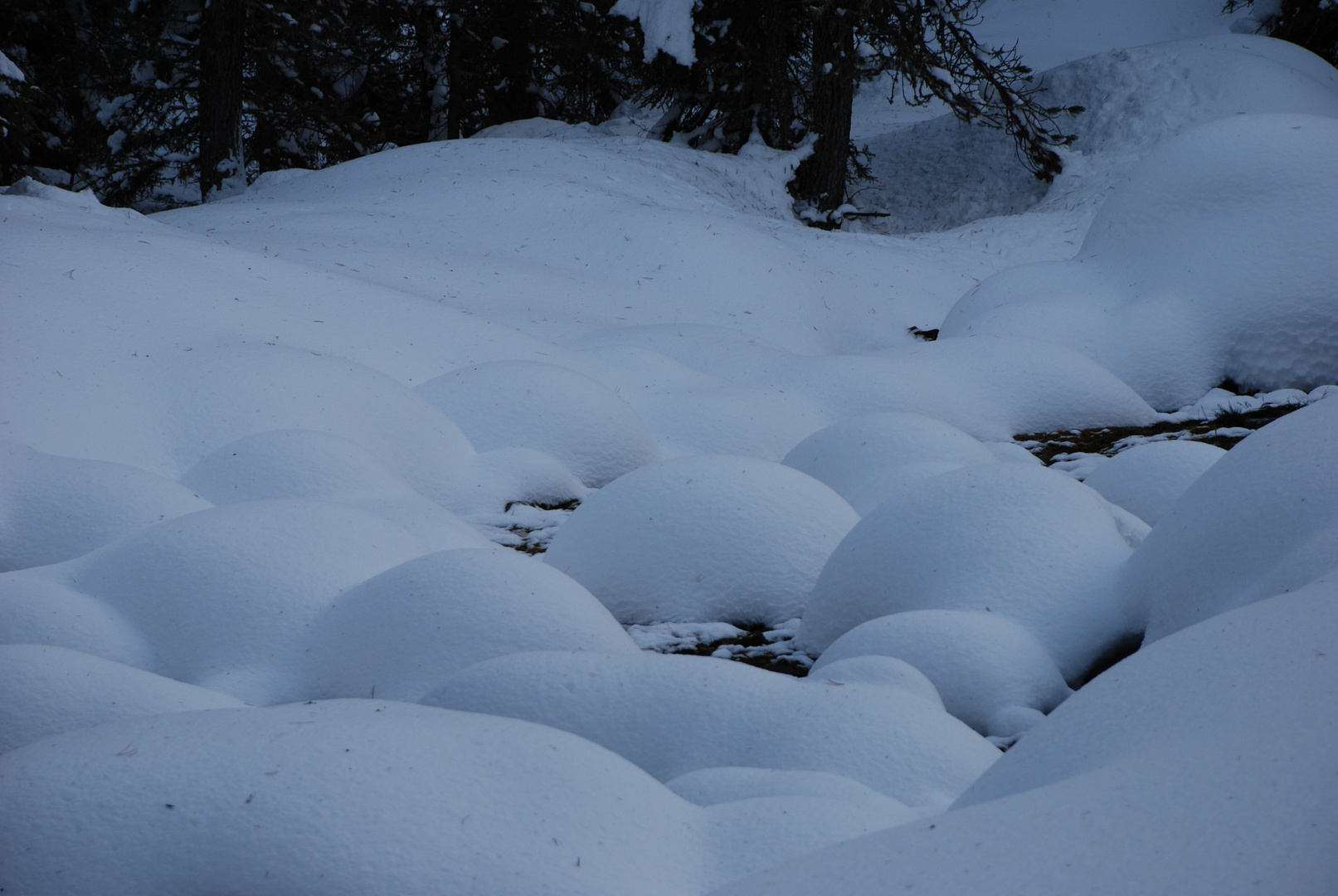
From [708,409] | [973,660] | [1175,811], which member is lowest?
[708,409]

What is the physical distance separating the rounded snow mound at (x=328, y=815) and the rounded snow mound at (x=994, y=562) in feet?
5.47

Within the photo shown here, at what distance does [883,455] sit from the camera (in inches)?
176

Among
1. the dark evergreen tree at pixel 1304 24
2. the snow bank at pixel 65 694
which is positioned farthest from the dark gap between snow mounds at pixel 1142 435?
the dark evergreen tree at pixel 1304 24

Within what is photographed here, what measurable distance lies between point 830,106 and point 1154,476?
928 centimetres

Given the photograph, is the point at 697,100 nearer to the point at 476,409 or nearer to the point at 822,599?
the point at 476,409

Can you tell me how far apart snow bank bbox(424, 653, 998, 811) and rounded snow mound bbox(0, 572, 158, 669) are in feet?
3.29

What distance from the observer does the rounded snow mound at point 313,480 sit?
12.6ft

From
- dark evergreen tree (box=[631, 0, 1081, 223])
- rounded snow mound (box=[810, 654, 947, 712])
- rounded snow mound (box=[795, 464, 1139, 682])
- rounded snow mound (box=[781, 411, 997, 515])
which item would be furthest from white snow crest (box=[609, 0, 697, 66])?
rounded snow mound (box=[810, 654, 947, 712])

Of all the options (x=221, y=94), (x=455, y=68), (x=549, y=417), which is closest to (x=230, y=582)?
(x=549, y=417)

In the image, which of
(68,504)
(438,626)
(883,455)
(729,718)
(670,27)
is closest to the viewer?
(729,718)

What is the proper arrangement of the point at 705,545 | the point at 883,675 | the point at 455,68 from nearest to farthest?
the point at 883,675 < the point at 705,545 < the point at 455,68

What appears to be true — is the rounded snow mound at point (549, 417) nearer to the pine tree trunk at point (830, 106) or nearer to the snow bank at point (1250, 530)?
the snow bank at point (1250, 530)

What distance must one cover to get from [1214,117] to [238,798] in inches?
570

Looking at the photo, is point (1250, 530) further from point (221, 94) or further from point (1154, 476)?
point (221, 94)
